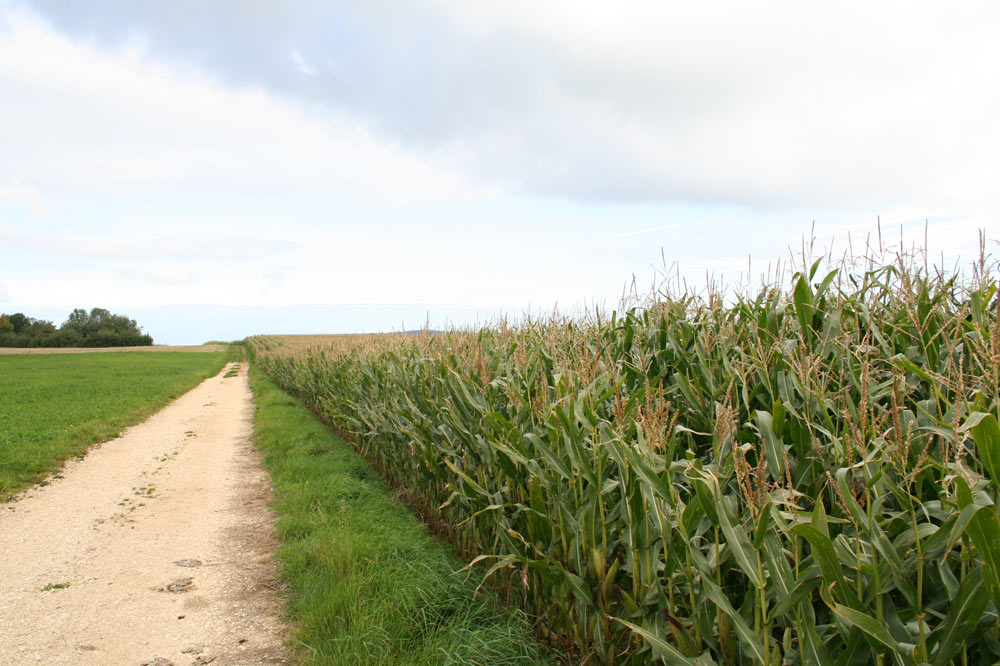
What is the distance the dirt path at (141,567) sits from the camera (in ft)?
13.6

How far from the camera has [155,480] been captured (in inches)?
346

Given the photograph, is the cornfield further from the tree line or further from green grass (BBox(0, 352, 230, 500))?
the tree line

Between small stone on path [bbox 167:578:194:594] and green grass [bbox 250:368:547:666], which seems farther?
small stone on path [bbox 167:578:194:594]

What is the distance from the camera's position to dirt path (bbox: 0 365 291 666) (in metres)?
4.15

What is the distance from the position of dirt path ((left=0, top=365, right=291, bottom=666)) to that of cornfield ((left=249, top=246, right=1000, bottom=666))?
6.55ft

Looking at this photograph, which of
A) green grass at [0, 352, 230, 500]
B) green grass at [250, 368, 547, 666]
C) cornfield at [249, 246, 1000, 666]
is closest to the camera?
cornfield at [249, 246, 1000, 666]

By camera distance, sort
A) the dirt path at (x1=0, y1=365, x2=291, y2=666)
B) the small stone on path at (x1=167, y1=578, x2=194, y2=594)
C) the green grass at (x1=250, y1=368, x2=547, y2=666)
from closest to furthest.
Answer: the green grass at (x1=250, y1=368, x2=547, y2=666), the dirt path at (x1=0, y1=365, x2=291, y2=666), the small stone on path at (x1=167, y1=578, x2=194, y2=594)

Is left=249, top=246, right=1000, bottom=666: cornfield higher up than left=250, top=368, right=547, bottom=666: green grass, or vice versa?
left=249, top=246, right=1000, bottom=666: cornfield

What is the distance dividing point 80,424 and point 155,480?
16.2 feet

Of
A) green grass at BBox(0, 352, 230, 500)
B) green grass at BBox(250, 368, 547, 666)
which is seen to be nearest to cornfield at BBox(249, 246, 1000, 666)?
green grass at BBox(250, 368, 547, 666)

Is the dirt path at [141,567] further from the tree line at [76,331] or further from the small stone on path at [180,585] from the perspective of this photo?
the tree line at [76,331]

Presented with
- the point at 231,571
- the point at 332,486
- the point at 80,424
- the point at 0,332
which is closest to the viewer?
the point at 231,571

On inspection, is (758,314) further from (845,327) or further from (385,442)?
(385,442)

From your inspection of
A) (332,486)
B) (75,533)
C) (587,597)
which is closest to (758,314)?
(587,597)
